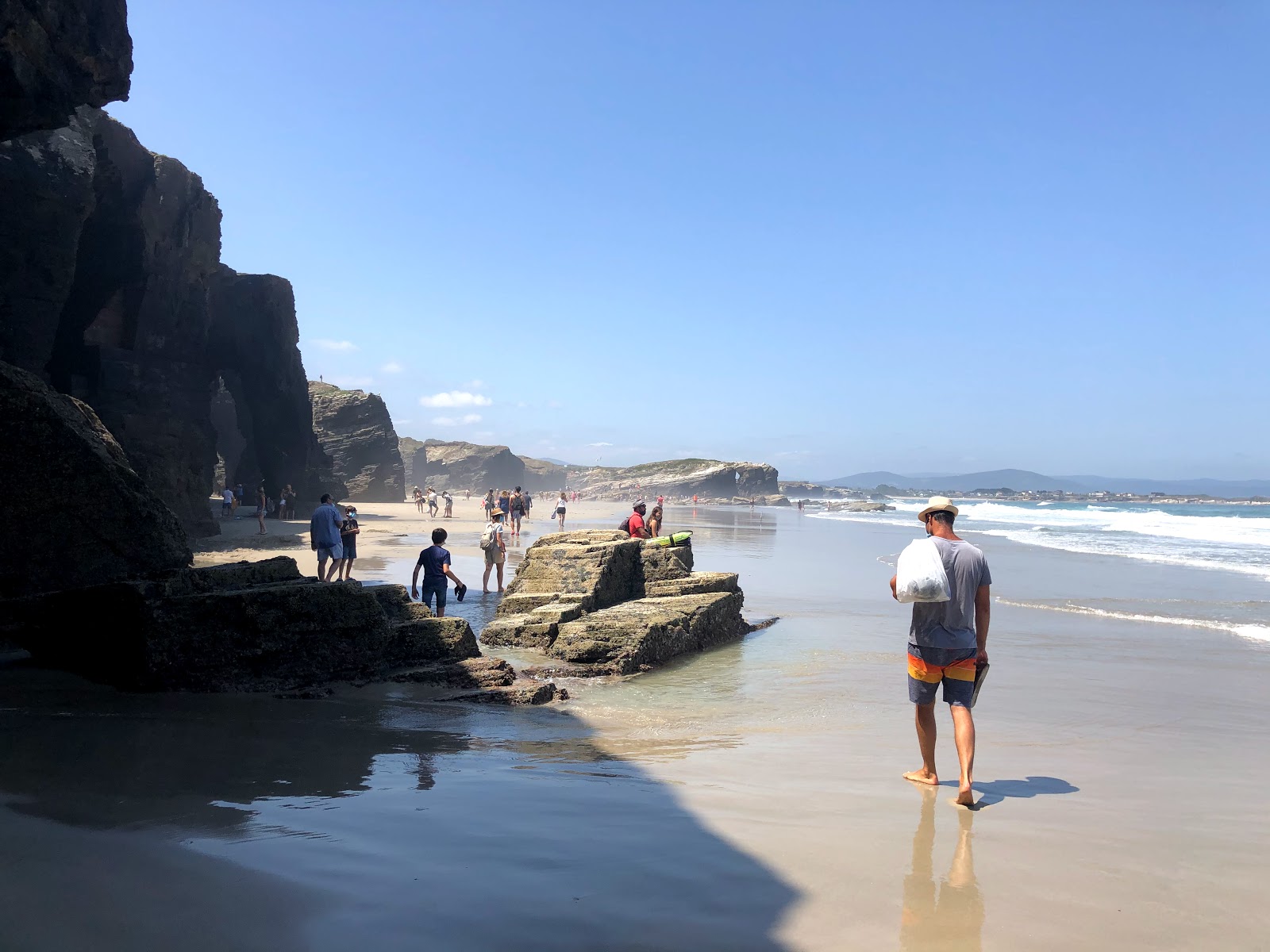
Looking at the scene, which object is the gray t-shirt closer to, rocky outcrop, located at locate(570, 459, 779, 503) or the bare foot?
the bare foot

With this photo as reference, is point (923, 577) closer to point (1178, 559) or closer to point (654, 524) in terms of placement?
point (654, 524)

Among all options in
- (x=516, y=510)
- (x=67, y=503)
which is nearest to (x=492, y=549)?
(x=67, y=503)

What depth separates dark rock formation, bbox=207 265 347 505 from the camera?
33000 mm

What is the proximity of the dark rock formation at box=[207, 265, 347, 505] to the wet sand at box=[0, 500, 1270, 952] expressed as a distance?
29.8 m

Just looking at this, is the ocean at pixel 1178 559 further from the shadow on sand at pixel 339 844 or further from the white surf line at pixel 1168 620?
the shadow on sand at pixel 339 844

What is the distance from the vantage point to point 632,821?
3.94m

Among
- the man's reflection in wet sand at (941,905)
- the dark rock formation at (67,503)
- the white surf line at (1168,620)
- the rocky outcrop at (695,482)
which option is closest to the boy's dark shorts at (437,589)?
the dark rock formation at (67,503)

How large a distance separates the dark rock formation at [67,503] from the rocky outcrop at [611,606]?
3703 millimetres

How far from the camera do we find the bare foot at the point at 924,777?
4723mm

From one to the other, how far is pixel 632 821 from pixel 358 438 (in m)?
47.1

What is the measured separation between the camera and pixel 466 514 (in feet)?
151

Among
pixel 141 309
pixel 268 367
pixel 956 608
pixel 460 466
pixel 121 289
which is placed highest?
pixel 121 289

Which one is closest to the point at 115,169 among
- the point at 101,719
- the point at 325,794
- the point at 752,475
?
the point at 101,719

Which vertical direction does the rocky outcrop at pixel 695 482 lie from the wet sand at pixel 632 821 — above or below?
A: above
